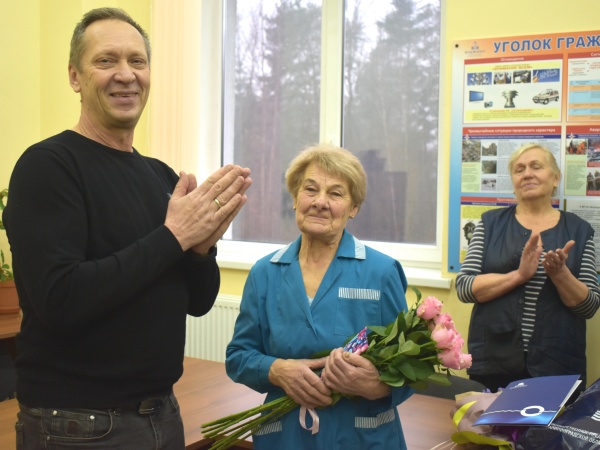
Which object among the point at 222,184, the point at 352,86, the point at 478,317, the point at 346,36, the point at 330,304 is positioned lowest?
the point at 478,317

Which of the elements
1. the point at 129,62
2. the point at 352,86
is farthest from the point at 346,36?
the point at 129,62

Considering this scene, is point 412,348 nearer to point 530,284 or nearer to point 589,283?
point 530,284

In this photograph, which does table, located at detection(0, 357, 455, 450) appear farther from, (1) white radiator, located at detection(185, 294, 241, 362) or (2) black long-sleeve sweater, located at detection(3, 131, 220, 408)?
(1) white radiator, located at detection(185, 294, 241, 362)

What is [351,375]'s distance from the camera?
5.43ft

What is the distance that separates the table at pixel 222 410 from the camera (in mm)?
2031

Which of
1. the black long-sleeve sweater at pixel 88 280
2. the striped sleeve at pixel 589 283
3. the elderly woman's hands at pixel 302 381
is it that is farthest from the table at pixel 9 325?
the striped sleeve at pixel 589 283

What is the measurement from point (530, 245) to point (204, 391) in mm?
1515

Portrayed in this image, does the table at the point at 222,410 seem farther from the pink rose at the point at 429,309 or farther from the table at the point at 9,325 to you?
the table at the point at 9,325

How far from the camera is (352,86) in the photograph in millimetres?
4367

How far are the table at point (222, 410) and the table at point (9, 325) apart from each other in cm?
111

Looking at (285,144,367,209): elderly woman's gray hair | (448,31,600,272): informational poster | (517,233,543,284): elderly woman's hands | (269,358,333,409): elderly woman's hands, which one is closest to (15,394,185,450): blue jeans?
(269,358,333,409): elderly woman's hands

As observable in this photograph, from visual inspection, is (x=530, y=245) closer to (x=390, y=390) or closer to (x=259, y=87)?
(x=390, y=390)

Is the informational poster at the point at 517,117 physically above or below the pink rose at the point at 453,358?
above

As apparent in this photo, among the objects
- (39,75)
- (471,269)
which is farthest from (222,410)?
(39,75)
